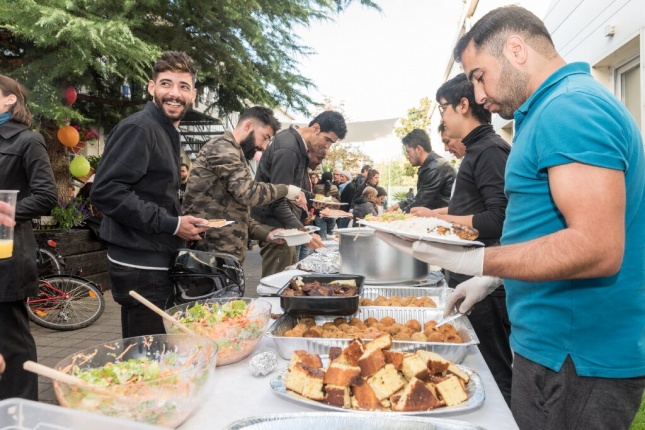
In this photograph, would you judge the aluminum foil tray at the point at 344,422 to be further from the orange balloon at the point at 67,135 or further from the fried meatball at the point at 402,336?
the orange balloon at the point at 67,135

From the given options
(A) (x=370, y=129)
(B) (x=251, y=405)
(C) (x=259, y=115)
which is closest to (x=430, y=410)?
(B) (x=251, y=405)

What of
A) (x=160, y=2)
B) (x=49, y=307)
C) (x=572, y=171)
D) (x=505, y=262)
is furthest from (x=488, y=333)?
(x=160, y=2)

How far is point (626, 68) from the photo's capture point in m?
5.06

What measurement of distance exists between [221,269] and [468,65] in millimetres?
1439

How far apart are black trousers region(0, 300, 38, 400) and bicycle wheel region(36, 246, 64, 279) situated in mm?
3410

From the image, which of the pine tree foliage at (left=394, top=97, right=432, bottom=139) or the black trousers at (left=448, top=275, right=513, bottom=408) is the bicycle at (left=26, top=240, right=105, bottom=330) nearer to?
the black trousers at (left=448, top=275, right=513, bottom=408)

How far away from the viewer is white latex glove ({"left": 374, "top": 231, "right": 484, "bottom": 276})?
1.49 meters

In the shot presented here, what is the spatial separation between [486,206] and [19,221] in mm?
2547

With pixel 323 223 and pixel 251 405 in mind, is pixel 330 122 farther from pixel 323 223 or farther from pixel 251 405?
pixel 323 223

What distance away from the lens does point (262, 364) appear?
1508mm

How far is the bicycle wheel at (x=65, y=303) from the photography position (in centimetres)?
545

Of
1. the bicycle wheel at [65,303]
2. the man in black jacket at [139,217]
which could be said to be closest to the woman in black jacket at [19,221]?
the man in black jacket at [139,217]

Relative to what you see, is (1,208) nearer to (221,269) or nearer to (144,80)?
(221,269)

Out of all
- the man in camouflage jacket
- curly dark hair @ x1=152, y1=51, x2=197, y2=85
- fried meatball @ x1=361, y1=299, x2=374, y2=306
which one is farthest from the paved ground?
fried meatball @ x1=361, y1=299, x2=374, y2=306
